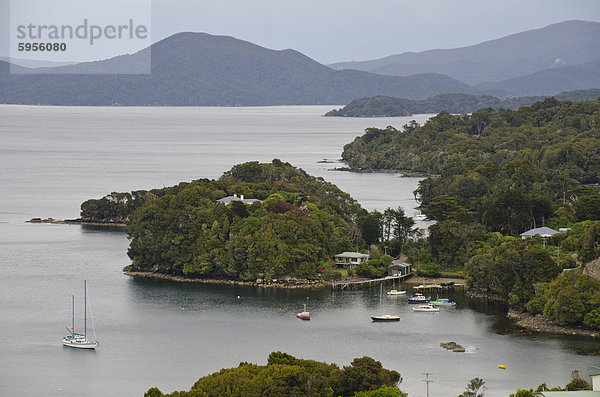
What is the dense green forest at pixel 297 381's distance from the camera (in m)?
25.0

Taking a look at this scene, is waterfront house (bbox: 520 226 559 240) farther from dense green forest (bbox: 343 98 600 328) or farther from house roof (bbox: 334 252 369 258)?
house roof (bbox: 334 252 369 258)

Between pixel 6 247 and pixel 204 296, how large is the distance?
58.8ft

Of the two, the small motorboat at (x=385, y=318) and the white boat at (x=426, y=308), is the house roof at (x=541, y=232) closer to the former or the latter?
the white boat at (x=426, y=308)

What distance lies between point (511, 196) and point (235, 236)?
55.7 ft

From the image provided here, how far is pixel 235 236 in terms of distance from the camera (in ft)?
158

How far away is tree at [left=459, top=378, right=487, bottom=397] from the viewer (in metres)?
Result: 27.0

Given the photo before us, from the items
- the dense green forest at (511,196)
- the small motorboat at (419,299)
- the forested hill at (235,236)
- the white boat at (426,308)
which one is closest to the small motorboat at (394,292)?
the small motorboat at (419,299)

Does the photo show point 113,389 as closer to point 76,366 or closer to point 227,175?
point 76,366

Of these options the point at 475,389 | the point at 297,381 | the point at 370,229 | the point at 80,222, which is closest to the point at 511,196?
the point at 370,229

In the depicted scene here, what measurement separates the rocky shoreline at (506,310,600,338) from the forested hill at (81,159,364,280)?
456 inches

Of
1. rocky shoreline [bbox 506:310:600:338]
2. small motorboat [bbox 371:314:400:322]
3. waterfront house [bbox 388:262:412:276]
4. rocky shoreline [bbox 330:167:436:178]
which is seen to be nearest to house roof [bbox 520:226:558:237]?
waterfront house [bbox 388:262:412:276]

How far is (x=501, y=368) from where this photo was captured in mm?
32719

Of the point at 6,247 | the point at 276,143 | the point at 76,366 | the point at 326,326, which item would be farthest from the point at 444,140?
the point at 76,366

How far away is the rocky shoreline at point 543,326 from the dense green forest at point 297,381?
471 inches
